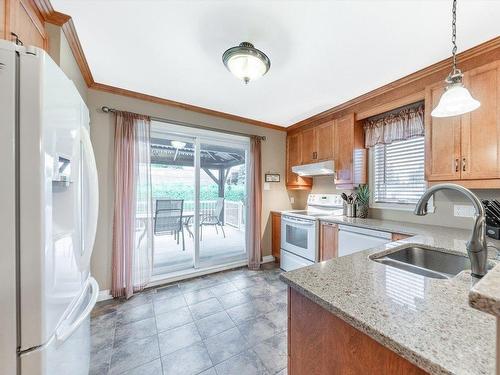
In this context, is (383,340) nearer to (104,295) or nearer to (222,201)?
(104,295)

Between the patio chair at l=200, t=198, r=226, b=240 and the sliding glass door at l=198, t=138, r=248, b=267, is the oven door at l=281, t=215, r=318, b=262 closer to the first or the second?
the sliding glass door at l=198, t=138, r=248, b=267

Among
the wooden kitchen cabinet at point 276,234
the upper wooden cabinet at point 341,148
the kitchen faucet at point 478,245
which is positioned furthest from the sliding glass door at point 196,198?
the kitchen faucet at point 478,245

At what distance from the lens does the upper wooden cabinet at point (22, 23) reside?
3.49 feet

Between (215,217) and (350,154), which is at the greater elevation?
(350,154)

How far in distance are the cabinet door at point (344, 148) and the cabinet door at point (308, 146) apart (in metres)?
0.42

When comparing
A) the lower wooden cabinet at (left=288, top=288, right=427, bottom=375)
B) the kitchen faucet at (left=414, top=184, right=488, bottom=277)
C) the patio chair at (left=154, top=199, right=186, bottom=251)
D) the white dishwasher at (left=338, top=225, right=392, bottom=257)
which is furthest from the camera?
the patio chair at (left=154, top=199, right=186, bottom=251)

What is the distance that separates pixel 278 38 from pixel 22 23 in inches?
62.5

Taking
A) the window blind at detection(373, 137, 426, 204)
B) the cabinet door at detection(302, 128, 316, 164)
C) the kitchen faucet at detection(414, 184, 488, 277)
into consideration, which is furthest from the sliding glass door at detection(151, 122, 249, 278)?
the kitchen faucet at detection(414, 184, 488, 277)

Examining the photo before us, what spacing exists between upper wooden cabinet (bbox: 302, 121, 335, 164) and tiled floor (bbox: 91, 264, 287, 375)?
197cm

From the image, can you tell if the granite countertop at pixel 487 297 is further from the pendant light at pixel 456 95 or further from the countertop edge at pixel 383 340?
the pendant light at pixel 456 95

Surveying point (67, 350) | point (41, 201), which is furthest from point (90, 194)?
point (67, 350)

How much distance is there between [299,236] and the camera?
3.13 metres

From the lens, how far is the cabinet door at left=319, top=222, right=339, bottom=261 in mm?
2627

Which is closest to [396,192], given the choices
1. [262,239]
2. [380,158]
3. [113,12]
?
[380,158]
